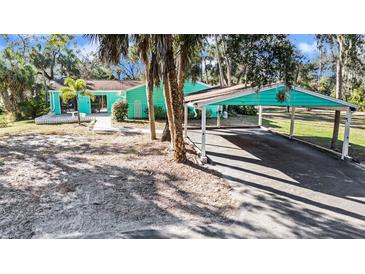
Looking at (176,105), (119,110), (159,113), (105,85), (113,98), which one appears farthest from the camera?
(105,85)

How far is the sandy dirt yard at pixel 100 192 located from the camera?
4534 mm

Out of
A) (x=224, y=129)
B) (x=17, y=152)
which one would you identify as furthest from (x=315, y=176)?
(x=17, y=152)

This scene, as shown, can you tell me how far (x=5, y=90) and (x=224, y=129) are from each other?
20.1m

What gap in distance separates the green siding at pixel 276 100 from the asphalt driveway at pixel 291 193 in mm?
2165

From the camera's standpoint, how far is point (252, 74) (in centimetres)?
595

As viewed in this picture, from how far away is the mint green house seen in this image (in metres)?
21.5

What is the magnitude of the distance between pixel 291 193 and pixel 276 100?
4.42 metres

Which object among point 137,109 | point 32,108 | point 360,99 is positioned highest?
point 360,99

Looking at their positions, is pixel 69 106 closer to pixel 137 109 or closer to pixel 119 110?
pixel 137 109

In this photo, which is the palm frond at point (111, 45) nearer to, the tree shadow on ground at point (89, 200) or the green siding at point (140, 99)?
the tree shadow on ground at point (89, 200)

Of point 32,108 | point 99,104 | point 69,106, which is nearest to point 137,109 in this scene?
point 99,104

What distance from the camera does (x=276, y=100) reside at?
9172 mm

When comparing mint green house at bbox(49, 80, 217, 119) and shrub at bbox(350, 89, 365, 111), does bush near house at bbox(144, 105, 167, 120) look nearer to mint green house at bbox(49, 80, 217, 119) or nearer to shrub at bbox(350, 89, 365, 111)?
mint green house at bbox(49, 80, 217, 119)
